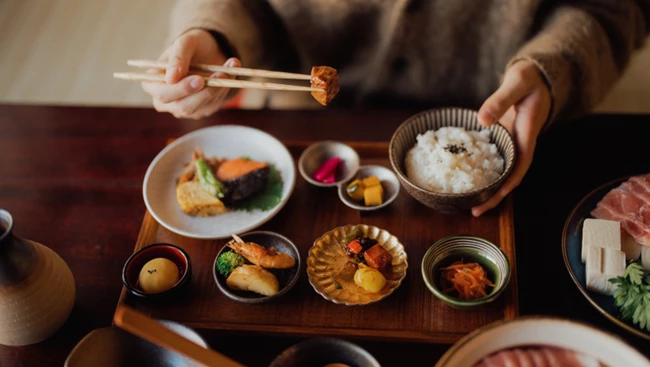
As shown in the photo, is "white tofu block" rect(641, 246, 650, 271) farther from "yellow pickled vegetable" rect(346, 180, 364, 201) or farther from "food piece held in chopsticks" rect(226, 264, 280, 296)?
"food piece held in chopsticks" rect(226, 264, 280, 296)

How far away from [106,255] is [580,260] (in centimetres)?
160

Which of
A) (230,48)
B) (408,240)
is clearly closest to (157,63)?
(230,48)

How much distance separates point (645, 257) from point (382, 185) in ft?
2.89

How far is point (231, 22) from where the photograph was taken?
7.81ft

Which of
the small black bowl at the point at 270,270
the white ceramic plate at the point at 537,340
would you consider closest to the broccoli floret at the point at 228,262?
the small black bowl at the point at 270,270

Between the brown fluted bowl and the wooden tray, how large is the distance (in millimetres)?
106

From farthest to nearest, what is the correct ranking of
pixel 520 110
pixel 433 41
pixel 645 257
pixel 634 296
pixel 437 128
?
pixel 433 41 → pixel 437 128 → pixel 520 110 → pixel 645 257 → pixel 634 296

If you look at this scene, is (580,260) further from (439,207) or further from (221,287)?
(221,287)

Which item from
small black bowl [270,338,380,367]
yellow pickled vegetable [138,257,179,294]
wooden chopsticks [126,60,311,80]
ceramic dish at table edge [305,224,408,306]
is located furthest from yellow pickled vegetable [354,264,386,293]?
wooden chopsticks [126,60,311,80]

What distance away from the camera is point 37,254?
1668mm

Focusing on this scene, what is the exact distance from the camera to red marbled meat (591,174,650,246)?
173cm

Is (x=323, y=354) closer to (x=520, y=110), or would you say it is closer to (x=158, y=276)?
(x=158, y=276)

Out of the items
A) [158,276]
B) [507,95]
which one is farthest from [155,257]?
[507,95]

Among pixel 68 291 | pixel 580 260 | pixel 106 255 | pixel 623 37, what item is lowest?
pixel 106 255
